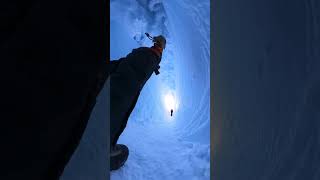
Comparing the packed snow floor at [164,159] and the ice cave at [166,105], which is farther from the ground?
the ice cave at [166,105]

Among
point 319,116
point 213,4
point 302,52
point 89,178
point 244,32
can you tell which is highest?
point 213,4

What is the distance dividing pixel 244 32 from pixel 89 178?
0.67 metres

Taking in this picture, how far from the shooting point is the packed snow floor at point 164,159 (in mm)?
3008

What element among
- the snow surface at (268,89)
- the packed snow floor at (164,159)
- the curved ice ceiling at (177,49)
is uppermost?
the curved ice ceiling at (177,49)

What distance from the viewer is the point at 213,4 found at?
44.2 inches

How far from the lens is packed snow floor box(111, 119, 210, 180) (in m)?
3.01

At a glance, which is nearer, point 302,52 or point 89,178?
point 302,52

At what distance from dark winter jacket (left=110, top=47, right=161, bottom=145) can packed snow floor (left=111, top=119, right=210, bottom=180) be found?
105cm

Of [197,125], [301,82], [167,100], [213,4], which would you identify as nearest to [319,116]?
[301,82]

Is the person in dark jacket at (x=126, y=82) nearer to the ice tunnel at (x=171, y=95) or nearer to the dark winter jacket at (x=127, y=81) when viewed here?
the dark winter jacket at (x=127, y=81)

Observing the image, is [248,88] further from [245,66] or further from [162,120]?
[162,120]

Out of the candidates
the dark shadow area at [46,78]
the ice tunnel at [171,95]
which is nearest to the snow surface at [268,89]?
the dark shadow area at [46,78]

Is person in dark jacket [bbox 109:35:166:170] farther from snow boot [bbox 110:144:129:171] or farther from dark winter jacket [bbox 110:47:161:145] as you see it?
snow boot [bbox 110:144:129:171]

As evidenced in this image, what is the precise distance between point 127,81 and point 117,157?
118 centimetres
